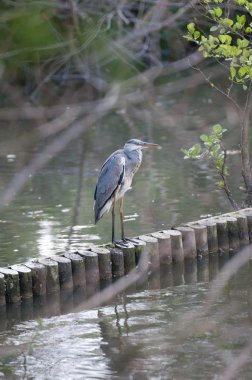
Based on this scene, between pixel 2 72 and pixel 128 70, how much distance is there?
0.45 metres

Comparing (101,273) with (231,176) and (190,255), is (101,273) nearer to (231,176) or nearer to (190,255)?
(190,255)

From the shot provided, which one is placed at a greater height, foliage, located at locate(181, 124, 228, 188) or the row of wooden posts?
foliage, located at locate(181, 124, 228, 188)

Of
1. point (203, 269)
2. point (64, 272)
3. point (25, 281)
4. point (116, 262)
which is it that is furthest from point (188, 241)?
point (25, 281)

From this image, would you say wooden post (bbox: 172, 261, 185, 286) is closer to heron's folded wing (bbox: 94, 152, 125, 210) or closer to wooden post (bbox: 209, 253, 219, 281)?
wooden post (bbox: 209, 253, 219, 281)

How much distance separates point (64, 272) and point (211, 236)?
1442 mm

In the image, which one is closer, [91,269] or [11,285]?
[11,285]

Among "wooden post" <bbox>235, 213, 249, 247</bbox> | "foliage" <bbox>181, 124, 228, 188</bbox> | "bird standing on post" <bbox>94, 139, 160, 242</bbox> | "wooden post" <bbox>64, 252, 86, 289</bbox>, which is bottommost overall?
"wooden post" <bbox>64, 252, 86, 289</bbox>

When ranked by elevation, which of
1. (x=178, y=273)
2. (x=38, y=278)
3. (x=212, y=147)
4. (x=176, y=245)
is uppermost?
(x=212, y=147)

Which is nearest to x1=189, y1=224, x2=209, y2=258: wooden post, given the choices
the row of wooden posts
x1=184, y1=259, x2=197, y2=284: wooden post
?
the row of wooden posts

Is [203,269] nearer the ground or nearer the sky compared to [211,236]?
nearer the ground

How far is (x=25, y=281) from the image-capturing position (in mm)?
6211

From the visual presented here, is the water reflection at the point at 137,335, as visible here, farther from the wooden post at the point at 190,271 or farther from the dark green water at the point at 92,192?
the dark green water at the point at 92,192

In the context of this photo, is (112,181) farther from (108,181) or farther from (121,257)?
(121,257)

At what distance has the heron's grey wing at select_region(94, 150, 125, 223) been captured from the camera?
6992 millimetres
